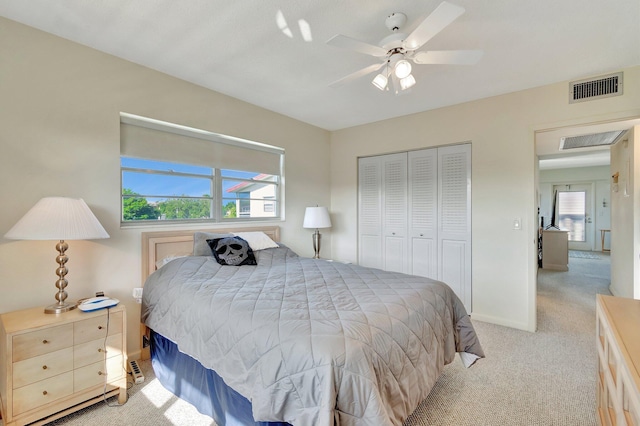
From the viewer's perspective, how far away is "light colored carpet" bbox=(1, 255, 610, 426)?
1773mm

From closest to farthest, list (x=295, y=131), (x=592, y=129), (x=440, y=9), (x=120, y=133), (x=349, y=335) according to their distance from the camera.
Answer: (x=349, y=335)
(x=440, y=9)
(x=120, y=133)
(x=592, y=129)
(x=295, y=131)

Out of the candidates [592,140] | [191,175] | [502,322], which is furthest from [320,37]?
[592,140]

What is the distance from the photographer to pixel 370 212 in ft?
14.2

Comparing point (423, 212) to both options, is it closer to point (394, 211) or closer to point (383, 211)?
point (394, 211)

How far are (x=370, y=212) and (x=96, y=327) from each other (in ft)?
11.1

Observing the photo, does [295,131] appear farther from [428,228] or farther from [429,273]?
[429,273]

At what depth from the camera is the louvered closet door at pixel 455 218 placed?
3.45 m

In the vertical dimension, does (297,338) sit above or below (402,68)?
below

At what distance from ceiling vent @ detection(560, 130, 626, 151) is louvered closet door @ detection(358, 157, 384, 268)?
8.22 feet

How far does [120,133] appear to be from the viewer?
247 centimetres

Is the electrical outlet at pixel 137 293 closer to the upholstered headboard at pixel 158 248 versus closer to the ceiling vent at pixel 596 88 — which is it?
the upholstered headboard at pixel 158 248

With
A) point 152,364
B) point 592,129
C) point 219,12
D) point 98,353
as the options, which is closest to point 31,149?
point 98,353

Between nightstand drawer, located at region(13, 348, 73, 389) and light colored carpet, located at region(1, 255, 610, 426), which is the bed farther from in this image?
nightstand drawer, located at region(13, 348, 73, 389)

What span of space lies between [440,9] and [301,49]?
120 cm
